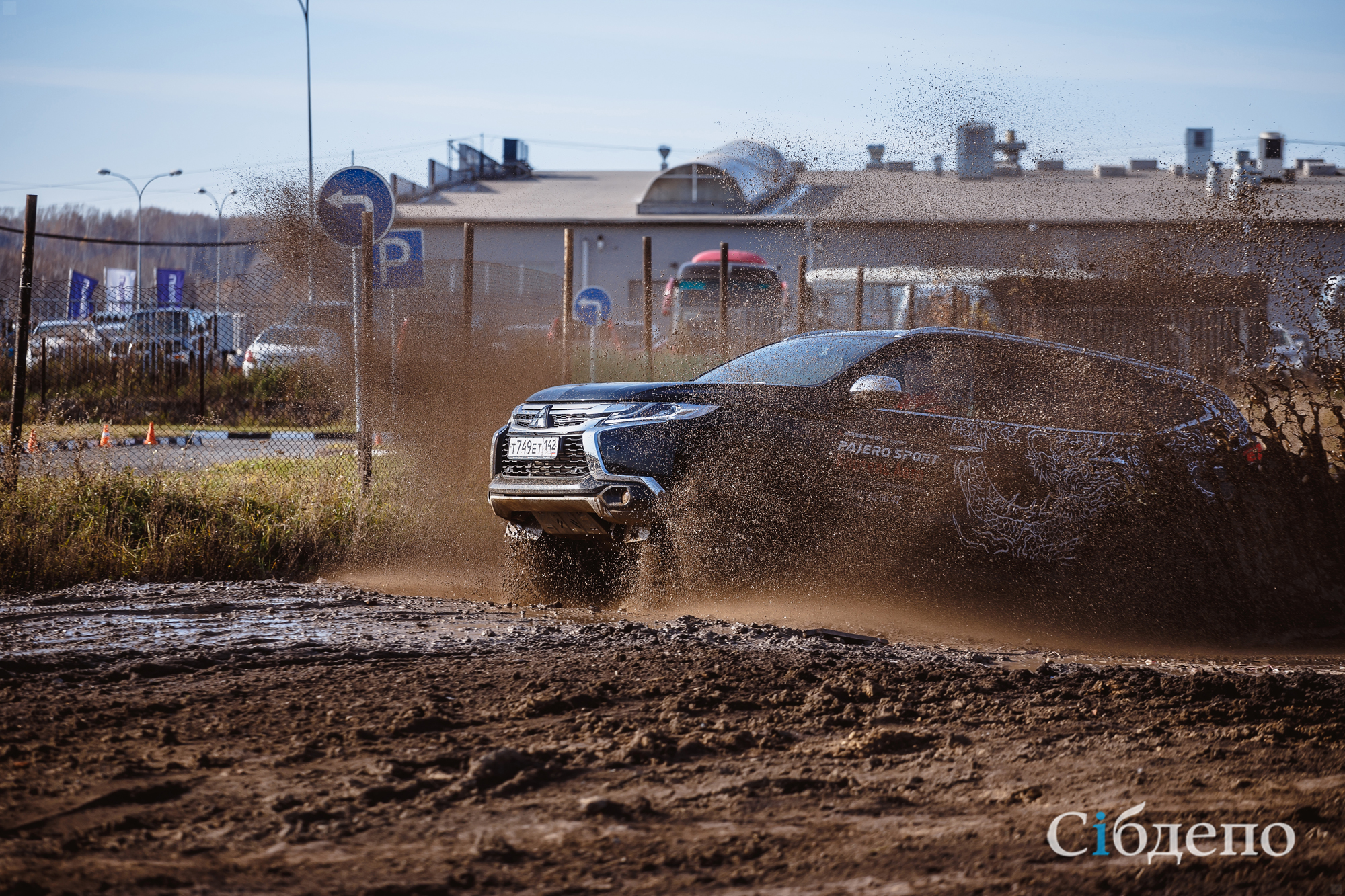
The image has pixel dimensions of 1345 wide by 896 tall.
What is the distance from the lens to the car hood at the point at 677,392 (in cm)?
652

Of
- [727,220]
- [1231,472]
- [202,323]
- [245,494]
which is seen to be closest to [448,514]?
[245,494]

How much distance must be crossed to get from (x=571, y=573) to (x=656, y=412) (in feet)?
4.27

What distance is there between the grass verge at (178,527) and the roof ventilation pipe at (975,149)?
18.6ft

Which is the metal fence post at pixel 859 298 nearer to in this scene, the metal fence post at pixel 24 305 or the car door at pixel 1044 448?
the car door at pixel 1044 448

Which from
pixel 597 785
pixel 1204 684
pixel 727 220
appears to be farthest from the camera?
pixel 727 220

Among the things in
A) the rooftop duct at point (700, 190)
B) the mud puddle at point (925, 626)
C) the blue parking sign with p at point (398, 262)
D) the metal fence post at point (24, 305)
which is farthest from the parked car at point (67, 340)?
the rooftop duct at point (700, 190)

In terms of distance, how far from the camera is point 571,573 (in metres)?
7.14

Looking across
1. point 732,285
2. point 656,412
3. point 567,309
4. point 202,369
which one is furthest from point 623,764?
point 732,285

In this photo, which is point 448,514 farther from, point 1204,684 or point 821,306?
point 821,306

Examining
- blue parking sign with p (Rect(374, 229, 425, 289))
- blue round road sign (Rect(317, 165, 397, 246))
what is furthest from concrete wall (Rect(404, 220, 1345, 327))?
blue round road sign (Rect(317, 165, 397, 246))

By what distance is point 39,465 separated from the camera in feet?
27.2

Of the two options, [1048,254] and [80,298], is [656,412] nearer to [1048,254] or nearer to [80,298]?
[1048,254]

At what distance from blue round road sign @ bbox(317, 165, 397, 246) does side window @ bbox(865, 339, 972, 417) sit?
471 centimetres

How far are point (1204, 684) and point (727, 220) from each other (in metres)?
33.8
